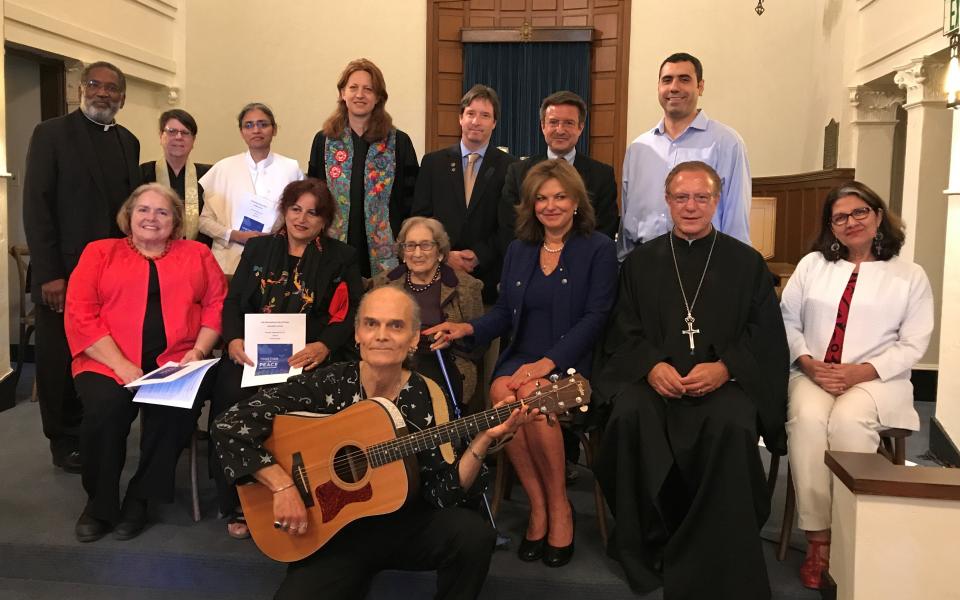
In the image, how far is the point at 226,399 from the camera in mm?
3150

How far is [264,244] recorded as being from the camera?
3369 mm

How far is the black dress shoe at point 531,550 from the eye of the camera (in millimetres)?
2848

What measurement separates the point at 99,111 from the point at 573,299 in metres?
2.35

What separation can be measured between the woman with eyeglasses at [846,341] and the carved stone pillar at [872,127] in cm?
401

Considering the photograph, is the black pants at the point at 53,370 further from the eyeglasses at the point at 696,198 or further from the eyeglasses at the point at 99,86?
the eyeglasses at the point at 696,198

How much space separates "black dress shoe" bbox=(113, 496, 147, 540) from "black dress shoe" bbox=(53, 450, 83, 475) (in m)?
0.78

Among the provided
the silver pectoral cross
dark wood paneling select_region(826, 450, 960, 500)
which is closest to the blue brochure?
the silver pectoral cross

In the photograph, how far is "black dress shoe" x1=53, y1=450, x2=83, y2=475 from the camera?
3.70 metres

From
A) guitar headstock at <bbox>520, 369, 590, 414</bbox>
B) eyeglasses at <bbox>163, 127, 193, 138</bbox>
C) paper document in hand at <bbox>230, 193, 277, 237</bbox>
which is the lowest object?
guitar headstock at <bbox>520, 369, 590, 414</bbox>

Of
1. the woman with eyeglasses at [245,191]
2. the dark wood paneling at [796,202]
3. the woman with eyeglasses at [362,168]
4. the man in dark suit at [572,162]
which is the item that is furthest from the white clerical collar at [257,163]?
the dark wood paneling at [796,202]

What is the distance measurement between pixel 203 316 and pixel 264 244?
40 centimetres

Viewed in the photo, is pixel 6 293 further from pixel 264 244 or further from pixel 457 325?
Result: pixel 457 325

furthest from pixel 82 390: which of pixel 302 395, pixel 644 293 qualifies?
pixel 644 293

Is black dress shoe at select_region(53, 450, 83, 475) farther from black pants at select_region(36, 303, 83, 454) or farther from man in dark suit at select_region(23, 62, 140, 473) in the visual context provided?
black pants at select_region(36, 303, 83, 454)
